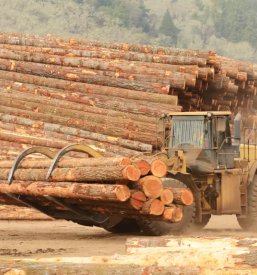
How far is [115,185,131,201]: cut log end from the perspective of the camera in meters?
9.91

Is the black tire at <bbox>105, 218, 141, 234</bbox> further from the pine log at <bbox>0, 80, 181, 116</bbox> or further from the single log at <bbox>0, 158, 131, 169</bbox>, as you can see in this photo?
the pine log at <bbox>0, 80, 181, 116</bbox>

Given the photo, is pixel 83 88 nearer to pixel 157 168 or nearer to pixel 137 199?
pixel 157 168

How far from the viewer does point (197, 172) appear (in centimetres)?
1259

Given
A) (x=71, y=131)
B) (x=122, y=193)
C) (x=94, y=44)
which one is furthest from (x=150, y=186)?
(x=94, y=44)

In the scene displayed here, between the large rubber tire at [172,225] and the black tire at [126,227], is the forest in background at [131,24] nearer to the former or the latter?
the black tire at [126,227]

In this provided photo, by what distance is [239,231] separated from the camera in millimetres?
14047

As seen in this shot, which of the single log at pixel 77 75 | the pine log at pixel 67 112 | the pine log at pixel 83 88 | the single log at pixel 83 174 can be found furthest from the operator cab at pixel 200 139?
the single log at pixel 77 75

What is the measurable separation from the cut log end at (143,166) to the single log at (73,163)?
185 mm

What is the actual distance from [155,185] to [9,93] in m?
10.1

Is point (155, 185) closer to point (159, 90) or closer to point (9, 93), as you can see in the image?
point (159, 90)

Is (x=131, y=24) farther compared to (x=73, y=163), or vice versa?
(x=131, y=24)

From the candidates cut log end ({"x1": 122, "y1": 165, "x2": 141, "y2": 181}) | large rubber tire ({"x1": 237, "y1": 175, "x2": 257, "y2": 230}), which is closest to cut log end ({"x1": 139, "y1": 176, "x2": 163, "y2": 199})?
cut log end ({"x1": 122, "y1": 165, "x2": 141, "y2": 181})

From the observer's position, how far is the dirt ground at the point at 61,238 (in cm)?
998

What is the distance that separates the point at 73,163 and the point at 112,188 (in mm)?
1340
